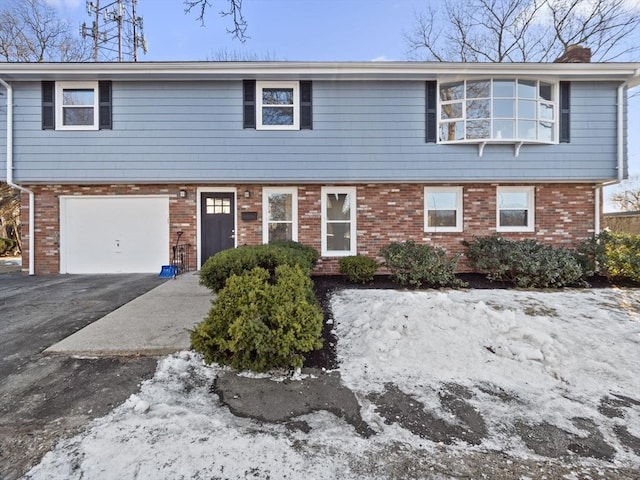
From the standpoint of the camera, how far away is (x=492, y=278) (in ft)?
23.9

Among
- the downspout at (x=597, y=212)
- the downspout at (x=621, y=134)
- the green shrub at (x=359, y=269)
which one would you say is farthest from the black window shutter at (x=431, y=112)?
the downspout at (x=597, y=212)

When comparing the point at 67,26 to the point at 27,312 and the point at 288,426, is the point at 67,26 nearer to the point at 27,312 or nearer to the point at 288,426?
the point at 27,312

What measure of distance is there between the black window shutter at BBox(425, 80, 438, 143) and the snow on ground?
15.3 ft

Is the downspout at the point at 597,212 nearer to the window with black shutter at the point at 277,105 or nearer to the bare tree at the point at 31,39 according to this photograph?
the window with black shutter at the point at 277,105

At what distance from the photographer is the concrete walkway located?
344cm

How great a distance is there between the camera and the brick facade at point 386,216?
326 inches

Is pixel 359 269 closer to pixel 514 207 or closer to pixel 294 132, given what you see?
pixel 294 132

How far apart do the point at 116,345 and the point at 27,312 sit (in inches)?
107

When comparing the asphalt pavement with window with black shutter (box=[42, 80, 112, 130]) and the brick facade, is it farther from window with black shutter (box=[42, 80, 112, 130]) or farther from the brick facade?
window with black shutter (box=[42, 80, 112, 130])

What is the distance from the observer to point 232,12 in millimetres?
3719

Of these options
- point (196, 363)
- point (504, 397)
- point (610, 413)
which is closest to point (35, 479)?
point (196, 363)

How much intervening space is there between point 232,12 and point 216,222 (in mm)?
5450

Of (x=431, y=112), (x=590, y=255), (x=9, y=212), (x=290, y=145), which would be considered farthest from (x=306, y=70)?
(x=9, y=212)

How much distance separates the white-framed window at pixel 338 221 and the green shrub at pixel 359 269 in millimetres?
1030
